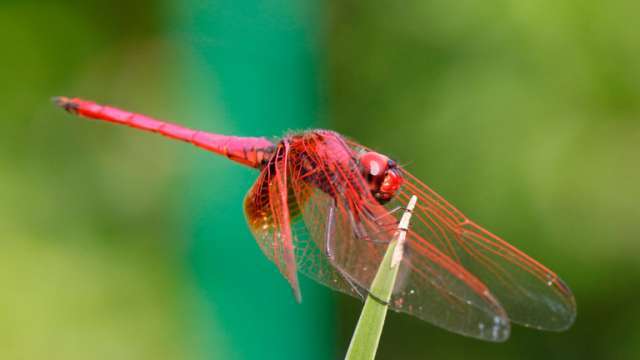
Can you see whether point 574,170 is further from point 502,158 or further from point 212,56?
point 212,56

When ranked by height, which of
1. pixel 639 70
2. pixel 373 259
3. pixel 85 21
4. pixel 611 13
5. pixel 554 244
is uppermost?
pixel 85 21

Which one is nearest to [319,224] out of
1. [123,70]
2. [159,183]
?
[159,183]

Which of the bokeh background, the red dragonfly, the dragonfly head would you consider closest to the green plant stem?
the red dragonfly

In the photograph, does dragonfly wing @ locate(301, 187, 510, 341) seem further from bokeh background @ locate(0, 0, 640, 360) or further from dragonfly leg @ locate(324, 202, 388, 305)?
bokeh background @ locate(0, 0, 640, 360)

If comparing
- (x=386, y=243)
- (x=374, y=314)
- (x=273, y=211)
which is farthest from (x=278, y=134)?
(x=374, y=314)

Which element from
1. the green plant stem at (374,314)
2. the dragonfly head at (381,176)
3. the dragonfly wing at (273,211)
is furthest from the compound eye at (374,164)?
the green plant stem at (374,314)

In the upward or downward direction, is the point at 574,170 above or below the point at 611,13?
below

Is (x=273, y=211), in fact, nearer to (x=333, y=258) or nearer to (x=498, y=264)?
(x=333, y=258)
